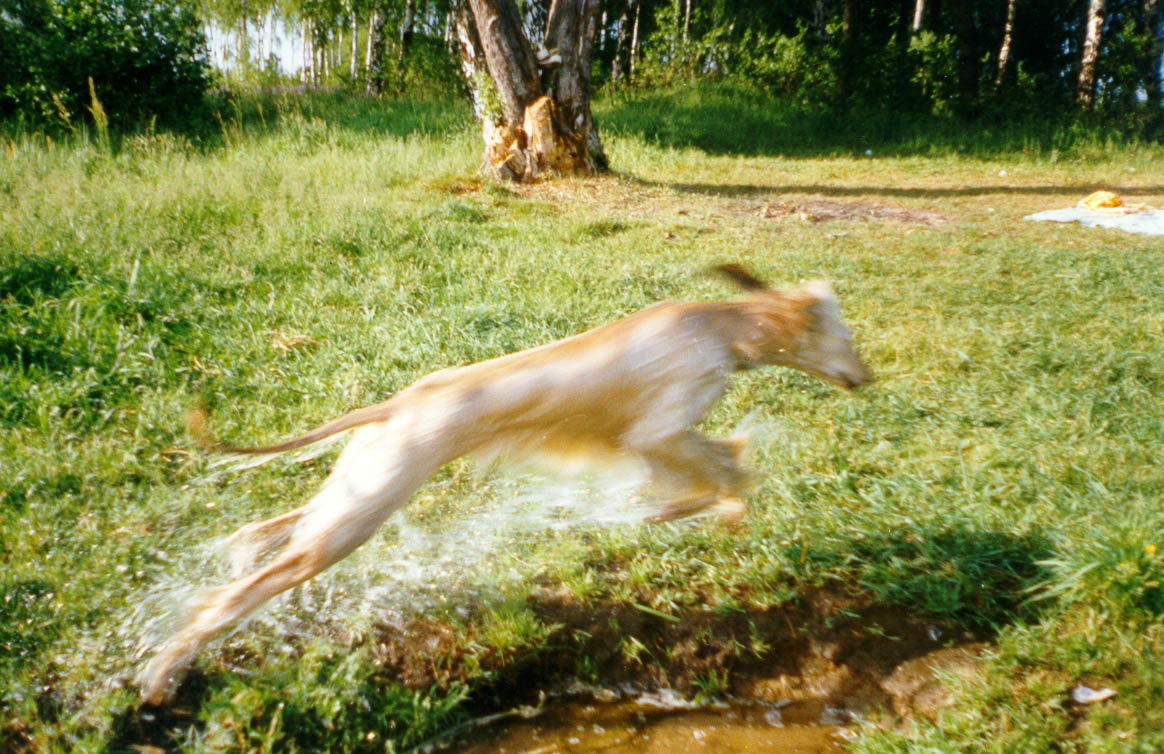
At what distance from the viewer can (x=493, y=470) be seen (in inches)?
130

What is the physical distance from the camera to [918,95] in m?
16.9

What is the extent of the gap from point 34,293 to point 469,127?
8.02 meters

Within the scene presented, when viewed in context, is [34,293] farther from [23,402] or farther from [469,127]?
[469,127]

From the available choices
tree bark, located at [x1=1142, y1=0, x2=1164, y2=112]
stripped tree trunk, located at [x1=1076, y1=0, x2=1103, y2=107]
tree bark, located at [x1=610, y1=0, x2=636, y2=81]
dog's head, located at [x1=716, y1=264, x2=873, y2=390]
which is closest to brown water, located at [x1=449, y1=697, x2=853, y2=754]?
dog's head, located at [x1=716, y1=264, x2=873, y2=390]

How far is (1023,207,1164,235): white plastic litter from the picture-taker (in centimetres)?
876

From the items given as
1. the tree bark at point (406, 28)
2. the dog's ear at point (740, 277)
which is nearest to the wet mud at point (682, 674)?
the dog's ear at point (740, 277)

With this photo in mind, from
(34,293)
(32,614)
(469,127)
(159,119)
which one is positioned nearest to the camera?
(32,614)

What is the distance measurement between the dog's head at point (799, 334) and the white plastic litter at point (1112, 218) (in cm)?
667

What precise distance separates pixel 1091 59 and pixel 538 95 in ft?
35.9

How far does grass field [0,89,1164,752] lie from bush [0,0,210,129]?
2.31 m

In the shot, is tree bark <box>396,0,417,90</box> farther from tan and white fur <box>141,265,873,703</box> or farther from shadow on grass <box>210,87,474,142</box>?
tan and white fur <box>141,265,873,703</box>

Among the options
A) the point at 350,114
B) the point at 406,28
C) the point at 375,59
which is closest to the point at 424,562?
the point at 350,114

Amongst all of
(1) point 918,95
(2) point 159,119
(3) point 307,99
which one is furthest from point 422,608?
(1) point 918,95

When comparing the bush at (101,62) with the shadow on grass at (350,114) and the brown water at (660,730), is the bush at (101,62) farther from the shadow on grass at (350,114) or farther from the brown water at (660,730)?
the brown water at (660,730)
